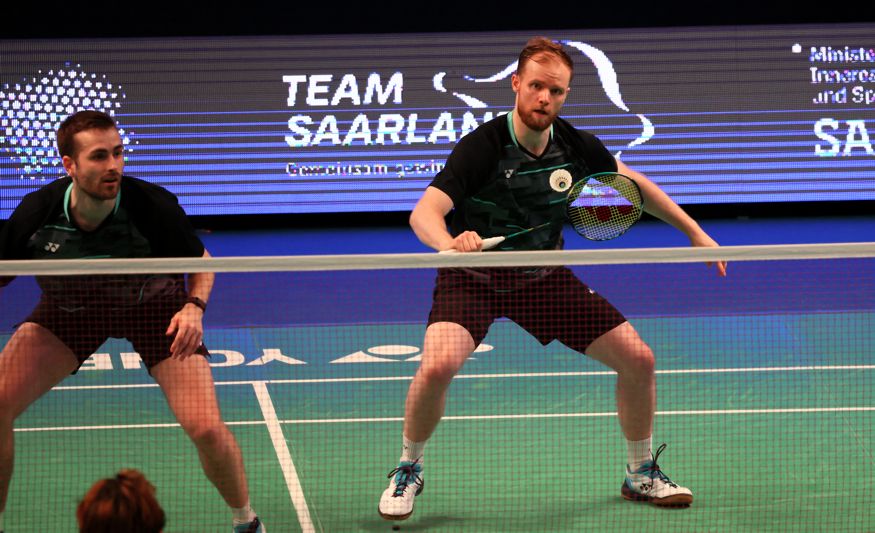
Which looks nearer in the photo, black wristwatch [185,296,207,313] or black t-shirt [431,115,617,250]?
black wristwatch [185,296,207,313]

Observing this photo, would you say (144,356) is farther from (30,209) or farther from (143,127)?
(143,127)

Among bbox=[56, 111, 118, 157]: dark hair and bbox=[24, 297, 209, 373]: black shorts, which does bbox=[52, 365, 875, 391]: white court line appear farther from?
bbox=[56, 111, 118, 157]: dark hair

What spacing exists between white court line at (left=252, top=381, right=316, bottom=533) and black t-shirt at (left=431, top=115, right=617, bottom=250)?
1.24m

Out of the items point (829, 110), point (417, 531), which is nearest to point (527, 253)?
point (417, 531)

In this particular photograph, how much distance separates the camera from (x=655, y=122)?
11664mm

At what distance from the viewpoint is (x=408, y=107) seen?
11500 mm

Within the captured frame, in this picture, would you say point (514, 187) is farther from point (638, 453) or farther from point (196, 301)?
point (196, 301)

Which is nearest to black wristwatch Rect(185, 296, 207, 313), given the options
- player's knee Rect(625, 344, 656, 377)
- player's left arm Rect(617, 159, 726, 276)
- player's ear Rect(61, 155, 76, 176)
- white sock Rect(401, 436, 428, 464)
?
player's ear Rect(61, 155, 76, 176)

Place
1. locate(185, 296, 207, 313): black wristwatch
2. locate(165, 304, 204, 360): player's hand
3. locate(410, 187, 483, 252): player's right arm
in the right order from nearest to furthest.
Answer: locate(165, 304, 204, 360): player's hand, locate(185, 296, 207, 313): black wristwatch, locate(410, 187, 483, 252): player's right arm

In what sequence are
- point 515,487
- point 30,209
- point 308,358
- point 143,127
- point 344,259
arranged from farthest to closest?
point 143,127
point 308,358
point 515,487
point 30,209
point 344,259

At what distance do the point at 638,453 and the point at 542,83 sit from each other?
1.48m

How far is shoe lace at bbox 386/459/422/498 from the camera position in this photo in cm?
427

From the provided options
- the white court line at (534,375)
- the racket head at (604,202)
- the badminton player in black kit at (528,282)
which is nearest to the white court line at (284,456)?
the white court line at (534,375)

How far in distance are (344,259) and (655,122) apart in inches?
336
